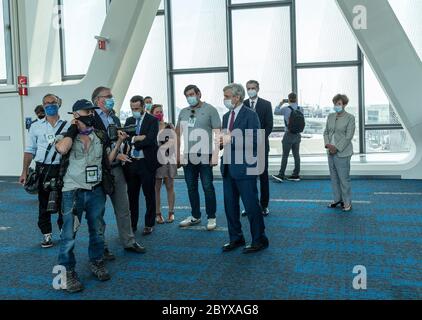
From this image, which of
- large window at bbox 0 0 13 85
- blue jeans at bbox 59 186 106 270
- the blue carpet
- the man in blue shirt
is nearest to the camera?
the blue carpet

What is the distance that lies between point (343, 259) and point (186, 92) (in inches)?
90.4

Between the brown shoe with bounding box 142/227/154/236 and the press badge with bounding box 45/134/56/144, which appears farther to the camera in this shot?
the brown shoe with bounding box 142/227/154/236

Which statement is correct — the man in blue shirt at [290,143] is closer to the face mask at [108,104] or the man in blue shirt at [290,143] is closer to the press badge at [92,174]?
the face mask at [108,104]

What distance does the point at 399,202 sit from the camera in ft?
19.1

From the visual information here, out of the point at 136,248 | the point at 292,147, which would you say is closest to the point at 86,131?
the point at 136,248

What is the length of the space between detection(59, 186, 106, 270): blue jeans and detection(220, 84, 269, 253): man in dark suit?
3.87ft

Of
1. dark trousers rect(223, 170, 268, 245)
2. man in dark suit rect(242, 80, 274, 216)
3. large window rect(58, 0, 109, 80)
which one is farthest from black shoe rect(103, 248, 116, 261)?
large window rect(58, 0, 109, 80)

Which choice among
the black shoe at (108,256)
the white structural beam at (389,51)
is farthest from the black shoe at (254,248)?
the white structural beam at (389,51)

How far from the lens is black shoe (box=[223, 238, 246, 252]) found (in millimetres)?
4020

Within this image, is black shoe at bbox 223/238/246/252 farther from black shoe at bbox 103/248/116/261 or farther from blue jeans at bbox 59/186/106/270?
blue jeans at bbox 59/186/106/270

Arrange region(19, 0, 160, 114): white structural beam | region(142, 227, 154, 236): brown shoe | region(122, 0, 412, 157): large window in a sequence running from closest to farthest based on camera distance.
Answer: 1. region(142, 227, 154, 236): brown shoe
2. region(19, 0, 160, 114): white structural beam
3. region(122, 0, 412, 157): large window

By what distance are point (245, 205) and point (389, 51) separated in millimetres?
4621

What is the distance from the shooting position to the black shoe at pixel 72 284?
3.16 metres
